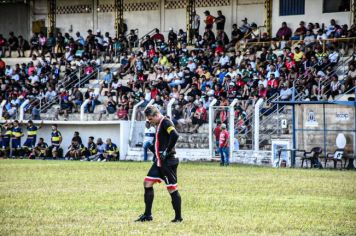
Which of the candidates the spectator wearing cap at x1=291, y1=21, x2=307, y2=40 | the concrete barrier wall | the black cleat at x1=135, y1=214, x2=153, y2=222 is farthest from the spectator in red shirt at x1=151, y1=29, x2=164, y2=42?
the black cleat at x1=135, y1=214, x2=153, y2=222

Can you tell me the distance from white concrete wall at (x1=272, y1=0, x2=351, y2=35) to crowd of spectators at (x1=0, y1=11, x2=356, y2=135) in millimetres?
868

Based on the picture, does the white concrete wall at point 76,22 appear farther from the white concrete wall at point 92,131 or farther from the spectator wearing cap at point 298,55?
the spectator wearing cap at point 298,55

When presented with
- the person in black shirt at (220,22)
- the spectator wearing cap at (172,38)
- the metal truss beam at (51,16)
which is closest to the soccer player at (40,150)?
the spectator wearing cap at (172,38)

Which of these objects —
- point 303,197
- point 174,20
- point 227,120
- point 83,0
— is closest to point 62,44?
point 83,0

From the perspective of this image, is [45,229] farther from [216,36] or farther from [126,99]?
[216,36]

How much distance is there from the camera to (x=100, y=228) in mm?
13297

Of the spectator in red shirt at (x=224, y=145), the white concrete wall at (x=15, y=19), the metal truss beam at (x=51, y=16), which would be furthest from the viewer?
the white concrete wall at (x=15, y=19)

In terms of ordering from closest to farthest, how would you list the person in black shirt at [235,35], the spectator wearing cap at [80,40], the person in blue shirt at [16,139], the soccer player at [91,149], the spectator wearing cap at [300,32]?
the soccer player at [91,149]
the spectator wearing cap at [300,32]
the person in blue shirt at [16,139]
the person in black shirt at [235,35]
the spectator wearing cap at [80,40]

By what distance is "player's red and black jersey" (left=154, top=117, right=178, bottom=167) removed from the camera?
1423cm

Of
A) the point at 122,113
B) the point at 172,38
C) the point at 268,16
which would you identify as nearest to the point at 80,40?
the point at 172,38

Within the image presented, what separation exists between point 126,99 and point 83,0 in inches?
461

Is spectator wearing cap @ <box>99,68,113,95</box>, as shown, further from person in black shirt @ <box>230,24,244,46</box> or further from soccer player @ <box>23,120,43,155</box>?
person in black shirt @ <box>230,24,244,46</box>

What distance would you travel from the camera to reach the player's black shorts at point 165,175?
14.2 m

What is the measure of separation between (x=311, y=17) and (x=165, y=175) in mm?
27162
